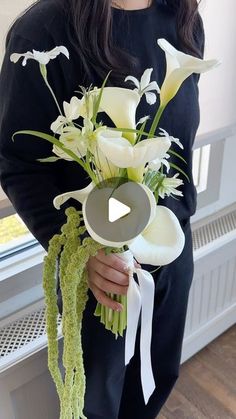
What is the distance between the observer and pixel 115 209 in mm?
544

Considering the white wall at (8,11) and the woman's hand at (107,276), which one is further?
the white wall at (8,11)

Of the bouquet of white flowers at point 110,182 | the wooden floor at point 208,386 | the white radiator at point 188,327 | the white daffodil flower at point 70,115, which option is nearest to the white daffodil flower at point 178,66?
the bouquet of white flowers at point 110,182

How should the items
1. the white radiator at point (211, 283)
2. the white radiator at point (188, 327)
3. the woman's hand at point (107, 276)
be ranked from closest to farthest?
the woman's hand at point (107, 276), the white radiator at point (188, 327), the white radiator at point (211, 283)

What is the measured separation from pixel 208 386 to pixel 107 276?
1.16m

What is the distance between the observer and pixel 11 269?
1.10 metres

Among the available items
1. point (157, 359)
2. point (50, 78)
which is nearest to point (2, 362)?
point (157, 359)

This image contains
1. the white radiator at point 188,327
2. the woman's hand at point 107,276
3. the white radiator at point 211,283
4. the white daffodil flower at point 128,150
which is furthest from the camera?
the white radiator at point 211,283

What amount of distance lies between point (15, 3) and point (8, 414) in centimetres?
88

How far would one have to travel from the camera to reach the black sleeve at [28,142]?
681mm

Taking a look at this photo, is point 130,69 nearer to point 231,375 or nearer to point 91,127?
point 91,127

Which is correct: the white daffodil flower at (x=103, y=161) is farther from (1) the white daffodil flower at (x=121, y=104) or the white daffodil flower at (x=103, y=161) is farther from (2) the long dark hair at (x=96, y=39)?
(2) the long dark hair at (x=96, y=39)

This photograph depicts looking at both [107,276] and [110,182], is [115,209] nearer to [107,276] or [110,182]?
[110,182]

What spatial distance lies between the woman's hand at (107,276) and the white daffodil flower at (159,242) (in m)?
0.05

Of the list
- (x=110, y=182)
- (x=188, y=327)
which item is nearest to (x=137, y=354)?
(x=188, y=327)
